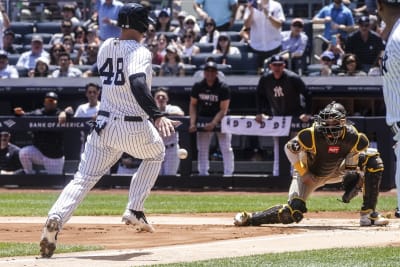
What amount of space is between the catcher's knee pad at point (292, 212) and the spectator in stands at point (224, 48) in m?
7.76

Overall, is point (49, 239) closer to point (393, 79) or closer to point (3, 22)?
point (393, 79)

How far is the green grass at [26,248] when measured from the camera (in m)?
7.22

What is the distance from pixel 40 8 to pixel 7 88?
5.01m

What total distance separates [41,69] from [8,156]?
1770mm

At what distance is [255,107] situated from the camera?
15992mm

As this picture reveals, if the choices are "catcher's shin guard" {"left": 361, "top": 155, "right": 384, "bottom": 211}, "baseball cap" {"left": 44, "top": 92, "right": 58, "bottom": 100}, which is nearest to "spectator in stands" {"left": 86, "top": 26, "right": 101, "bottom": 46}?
"baseball cap" {"left": 44, "top": 92, "right": 58, "bottom": 100}

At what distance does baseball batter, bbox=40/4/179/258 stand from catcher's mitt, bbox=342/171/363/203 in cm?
241

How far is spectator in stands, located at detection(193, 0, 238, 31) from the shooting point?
18141 millimetres

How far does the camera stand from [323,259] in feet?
22.1

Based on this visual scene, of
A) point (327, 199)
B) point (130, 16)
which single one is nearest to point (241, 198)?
point (327, 199)

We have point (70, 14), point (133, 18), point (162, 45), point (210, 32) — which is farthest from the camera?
point (70, 14)

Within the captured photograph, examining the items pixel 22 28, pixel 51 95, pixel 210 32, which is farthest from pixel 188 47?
pixel 22 28

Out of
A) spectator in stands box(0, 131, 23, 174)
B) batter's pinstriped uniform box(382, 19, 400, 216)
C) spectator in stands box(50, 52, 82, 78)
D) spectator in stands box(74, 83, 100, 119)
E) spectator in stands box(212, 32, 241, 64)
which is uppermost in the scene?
batter's pinstriped uniform box(382, 19, 400, 216)

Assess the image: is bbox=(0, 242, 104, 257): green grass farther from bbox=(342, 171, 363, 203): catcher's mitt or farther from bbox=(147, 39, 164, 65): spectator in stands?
bbox=(147, 39, 164, 65): spectator in stands
